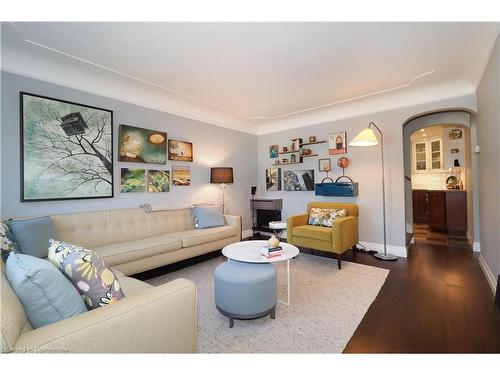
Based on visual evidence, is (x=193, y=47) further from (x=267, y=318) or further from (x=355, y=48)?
(x=267, y=318)

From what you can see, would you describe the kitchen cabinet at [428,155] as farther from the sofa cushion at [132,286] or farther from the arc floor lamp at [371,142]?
the sofa cushion at [132,286]

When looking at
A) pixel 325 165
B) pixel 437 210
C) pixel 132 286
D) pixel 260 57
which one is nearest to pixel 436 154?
pixel 437 210

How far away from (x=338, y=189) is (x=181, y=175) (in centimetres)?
277

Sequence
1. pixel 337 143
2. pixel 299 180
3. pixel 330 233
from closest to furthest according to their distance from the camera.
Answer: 1. pixel 330 233
2. pixel 337 143
3. pixel 299 180

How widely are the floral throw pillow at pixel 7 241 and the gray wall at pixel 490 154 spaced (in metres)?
4.37

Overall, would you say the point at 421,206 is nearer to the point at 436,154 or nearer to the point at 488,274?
the point at 436,154

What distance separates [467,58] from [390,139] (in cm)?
142

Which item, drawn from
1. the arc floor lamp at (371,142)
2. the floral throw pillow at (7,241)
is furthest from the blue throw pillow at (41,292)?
the arc floor lamp at (371,142)

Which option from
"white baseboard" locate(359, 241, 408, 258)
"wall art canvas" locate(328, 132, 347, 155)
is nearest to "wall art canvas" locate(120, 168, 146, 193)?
"wall art canvas" locate(328, 132, 347, 155)

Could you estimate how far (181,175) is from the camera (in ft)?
13.1

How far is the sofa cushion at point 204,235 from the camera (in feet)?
10.3

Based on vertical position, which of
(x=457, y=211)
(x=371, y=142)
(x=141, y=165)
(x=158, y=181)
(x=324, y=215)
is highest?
(x=371, y=142)

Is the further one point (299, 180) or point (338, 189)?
point (299, 180)

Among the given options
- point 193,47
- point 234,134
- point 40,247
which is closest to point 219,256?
point 40,247
